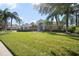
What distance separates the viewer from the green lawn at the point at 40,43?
9.96ft

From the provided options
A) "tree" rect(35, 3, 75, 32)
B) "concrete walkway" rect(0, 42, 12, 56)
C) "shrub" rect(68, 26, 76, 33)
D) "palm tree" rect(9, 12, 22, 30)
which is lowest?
"concrete walkway" rect(0, 42, 12, 56)

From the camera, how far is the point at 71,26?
3.18 m

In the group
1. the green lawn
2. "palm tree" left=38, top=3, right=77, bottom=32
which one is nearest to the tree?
"palm tree" left=38, top=3, right=77, bottom=32

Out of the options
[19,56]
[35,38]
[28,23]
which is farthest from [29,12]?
[19,56]

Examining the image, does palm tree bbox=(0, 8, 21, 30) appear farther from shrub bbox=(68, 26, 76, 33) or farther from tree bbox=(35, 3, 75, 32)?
shrub bbox=(68, 26, 76, 33)

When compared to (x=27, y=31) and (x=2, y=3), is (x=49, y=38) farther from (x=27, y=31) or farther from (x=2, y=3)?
(x=2, y=3)

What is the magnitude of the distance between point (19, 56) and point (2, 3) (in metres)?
0.75

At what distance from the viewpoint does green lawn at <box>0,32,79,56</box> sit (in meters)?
3.04

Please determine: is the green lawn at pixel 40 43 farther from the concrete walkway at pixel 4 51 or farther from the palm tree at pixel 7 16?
the palm tree at pixel 7 16

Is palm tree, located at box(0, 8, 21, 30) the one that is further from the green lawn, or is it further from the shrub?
the shrub

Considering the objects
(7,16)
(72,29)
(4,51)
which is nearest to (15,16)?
(7,16)

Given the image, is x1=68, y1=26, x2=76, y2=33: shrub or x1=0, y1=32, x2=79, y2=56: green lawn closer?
x1=0, y1=32, x2=79, y2=56: green lawn

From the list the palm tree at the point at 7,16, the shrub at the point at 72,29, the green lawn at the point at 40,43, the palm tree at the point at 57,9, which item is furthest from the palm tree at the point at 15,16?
the shrub at the point at 72,29

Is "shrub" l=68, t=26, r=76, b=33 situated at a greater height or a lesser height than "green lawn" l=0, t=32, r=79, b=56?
greater
